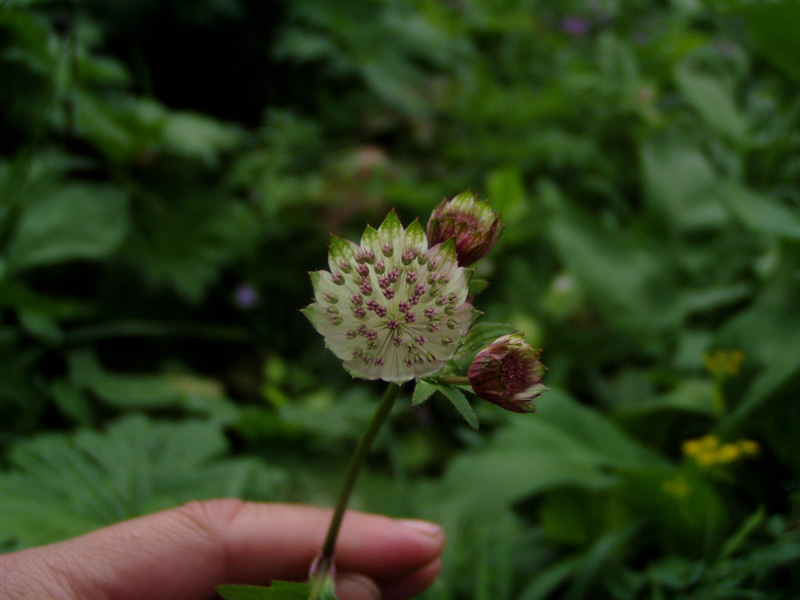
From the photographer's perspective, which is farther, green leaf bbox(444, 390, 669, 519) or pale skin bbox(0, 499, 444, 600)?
green leaf bbox(444, 390, 669, 519)

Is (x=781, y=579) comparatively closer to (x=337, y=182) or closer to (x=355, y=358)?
(x=355, y=358)

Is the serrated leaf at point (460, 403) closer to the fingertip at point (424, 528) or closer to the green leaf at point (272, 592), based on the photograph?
the green leaf at point (272, 592)

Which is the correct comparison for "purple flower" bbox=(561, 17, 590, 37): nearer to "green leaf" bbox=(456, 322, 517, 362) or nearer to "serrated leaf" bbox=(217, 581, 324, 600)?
"green leaf" bbox=(456, 322, 517, 362)

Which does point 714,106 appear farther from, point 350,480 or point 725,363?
point 350,480

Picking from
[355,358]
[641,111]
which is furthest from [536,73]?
[355,358]

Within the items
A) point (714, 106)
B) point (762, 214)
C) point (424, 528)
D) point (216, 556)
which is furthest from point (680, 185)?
point (216, 556)

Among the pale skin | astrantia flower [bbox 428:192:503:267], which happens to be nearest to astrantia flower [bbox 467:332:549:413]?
astrantia flower [bbox 428:192:503:267]

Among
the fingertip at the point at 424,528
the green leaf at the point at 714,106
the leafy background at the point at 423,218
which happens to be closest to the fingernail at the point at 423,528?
the fingertip at the point at 424,528
